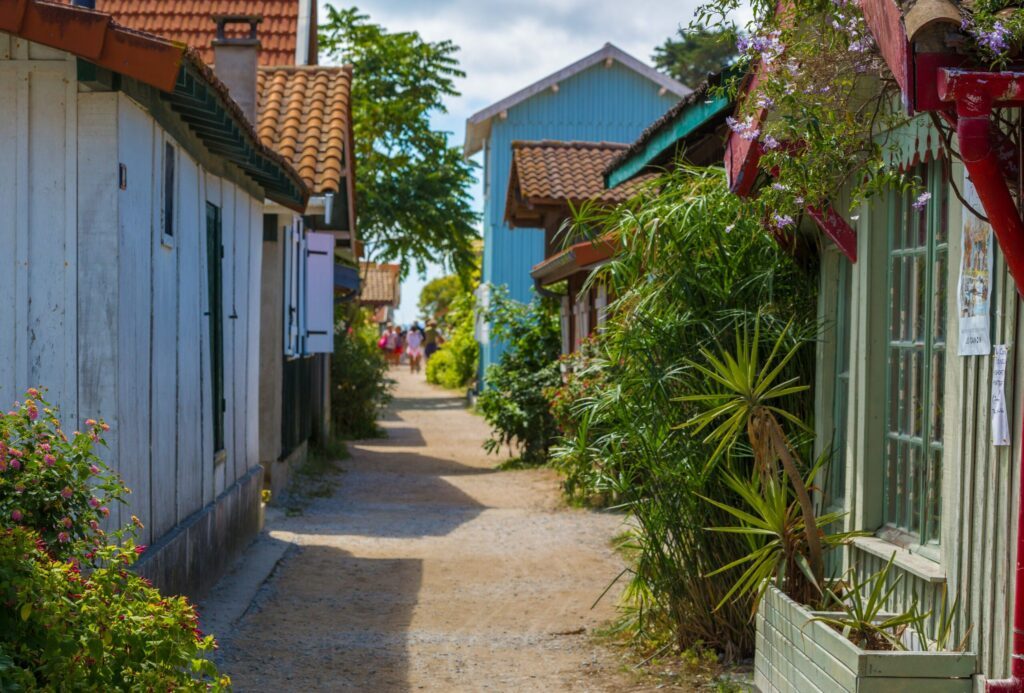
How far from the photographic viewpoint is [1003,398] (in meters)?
4.27

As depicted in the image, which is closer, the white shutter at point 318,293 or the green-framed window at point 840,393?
the green-framed window at point 840,393

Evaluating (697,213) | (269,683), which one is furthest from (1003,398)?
(269,683)

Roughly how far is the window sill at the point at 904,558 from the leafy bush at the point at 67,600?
249 cm

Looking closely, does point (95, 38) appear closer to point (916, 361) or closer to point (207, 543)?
point (916, 361)

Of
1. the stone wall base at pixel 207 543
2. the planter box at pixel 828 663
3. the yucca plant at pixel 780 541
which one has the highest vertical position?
the yucca plant at pixel 780 541

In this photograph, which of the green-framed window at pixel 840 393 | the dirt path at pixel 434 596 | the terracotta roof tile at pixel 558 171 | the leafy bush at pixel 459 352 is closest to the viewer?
the green-framed window at pixel 840 393

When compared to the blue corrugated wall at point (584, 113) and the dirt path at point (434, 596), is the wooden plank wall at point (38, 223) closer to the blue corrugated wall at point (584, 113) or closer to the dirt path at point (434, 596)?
the dirt path at point (434, 596)

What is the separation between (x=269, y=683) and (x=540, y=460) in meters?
11.2

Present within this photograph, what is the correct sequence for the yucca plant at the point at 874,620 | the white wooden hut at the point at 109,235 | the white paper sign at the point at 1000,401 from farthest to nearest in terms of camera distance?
the white wooden hut at the point at 109,235
the yucca plant at the point at 874,620
the white paper sign at the point at 1000,401

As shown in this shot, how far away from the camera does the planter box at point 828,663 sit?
4402 mm

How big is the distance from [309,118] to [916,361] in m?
9.42

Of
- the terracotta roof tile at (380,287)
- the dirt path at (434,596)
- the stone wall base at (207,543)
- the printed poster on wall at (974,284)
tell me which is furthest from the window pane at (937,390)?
the terracotta roof tile at (380,287)

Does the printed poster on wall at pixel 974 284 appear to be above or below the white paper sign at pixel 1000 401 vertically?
above

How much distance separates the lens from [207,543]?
28.4 ft
